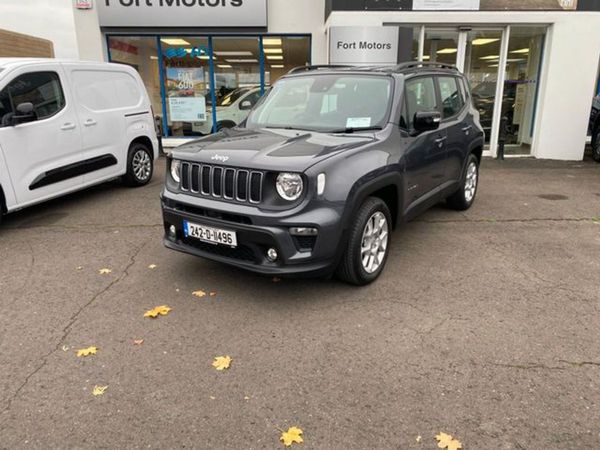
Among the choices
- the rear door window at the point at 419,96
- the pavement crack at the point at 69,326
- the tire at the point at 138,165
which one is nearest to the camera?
the pavement crack at the point at 69,326

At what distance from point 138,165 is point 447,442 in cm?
685

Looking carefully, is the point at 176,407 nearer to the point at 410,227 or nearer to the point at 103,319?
the point at 103,319

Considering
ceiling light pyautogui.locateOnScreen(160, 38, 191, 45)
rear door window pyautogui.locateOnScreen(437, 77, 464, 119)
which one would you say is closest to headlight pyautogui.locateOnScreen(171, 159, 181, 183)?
rear door window pyautogui.locateOnScreen(437, 77, 464, 119)

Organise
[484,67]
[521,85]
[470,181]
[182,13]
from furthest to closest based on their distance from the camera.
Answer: [521,85] < [484,67] < [182,13] < [470,181]

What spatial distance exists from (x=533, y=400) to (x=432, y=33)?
9.52m

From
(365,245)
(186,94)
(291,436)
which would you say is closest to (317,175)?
(365,245)

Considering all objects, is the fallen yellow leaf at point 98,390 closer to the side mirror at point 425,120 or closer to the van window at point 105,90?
the side mirror at point 425,120

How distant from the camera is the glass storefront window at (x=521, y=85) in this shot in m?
10.7

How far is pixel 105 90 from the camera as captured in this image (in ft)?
23.6

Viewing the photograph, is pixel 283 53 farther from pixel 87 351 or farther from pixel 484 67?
pixel 87 351

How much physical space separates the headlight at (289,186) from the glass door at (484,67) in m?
8.32

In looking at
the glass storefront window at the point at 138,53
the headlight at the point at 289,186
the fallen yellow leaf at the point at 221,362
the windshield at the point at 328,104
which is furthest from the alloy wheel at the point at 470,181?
the glass storefront window at the point at 138,53

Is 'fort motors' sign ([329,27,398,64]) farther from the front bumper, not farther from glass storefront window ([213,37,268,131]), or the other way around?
the front bumper

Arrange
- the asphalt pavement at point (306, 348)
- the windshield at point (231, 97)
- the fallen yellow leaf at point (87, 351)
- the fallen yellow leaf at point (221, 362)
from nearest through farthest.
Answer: the asphalt pavement at point (306, 348)
the fallen yellow leaf at point (221, 362)
the fallen yellow leaf at point (87, 351)
the windshield at point (231, 97)
